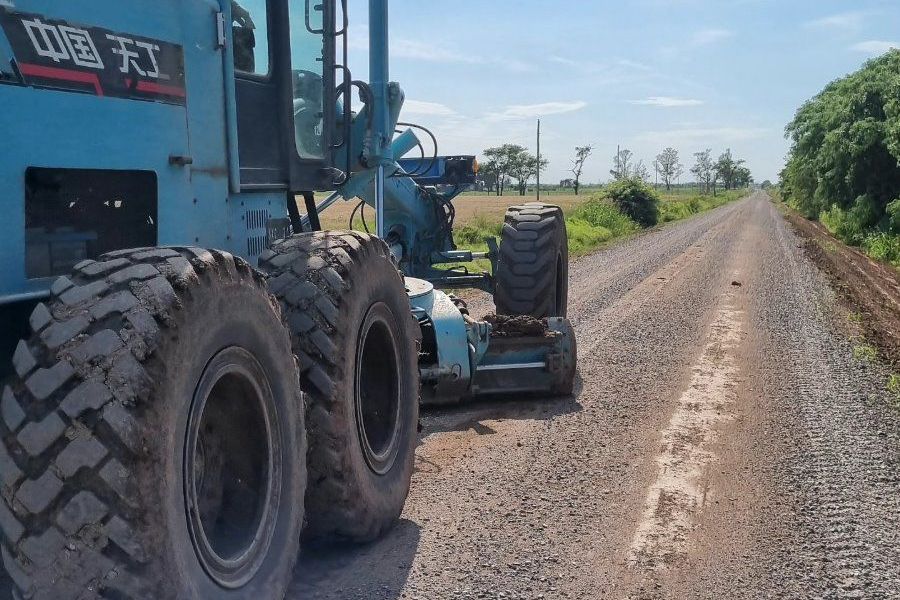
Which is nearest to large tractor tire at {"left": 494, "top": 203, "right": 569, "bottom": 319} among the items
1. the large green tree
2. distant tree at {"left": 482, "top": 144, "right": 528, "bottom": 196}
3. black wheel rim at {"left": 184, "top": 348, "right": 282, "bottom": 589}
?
black wheel rim at {"left": 184, "top": 348, "right": 282, "bottom": 589}

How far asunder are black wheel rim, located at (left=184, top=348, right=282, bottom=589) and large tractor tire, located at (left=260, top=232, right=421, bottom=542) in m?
0.41

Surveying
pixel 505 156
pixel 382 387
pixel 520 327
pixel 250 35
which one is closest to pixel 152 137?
pixel 250 35

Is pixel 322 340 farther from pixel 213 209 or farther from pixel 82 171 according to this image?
pixel 82 171

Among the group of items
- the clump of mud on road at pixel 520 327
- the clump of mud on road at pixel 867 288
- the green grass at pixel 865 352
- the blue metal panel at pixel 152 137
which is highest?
the blue metal panel at pixel 152 137

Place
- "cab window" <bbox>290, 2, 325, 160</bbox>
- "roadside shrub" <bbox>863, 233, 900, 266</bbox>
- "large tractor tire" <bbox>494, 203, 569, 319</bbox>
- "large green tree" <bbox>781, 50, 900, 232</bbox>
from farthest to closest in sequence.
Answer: "large green tree" <bbox>781, 50, 900, 232</bbox> → "roadside shrub" <bbox>863, 233, 900, 266</bbox> → "large tractor tire" <bbox>494, 203, 569, 319</bbox> → "cab window" <bbox>290, 2, 325, 160</bbox>

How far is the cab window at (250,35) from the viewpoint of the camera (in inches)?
160

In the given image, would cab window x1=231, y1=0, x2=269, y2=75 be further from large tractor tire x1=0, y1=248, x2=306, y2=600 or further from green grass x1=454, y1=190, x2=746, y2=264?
green grass x1=454, y1=190, x2=746, y2=264

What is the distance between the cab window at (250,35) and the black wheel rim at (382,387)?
1340mm

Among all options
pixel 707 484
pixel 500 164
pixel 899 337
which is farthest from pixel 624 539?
pixel 500 164

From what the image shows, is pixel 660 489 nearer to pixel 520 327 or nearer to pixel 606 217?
pixel 520 327

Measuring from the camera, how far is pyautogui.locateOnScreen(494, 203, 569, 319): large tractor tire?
27.9ft

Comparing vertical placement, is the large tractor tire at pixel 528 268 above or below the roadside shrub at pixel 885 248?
above

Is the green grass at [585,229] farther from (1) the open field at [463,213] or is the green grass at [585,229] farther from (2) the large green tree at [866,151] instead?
(2) the large green tree at [866,151]

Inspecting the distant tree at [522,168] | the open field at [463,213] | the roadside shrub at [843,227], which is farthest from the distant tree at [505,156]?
the roadside shrub at [843,227]
